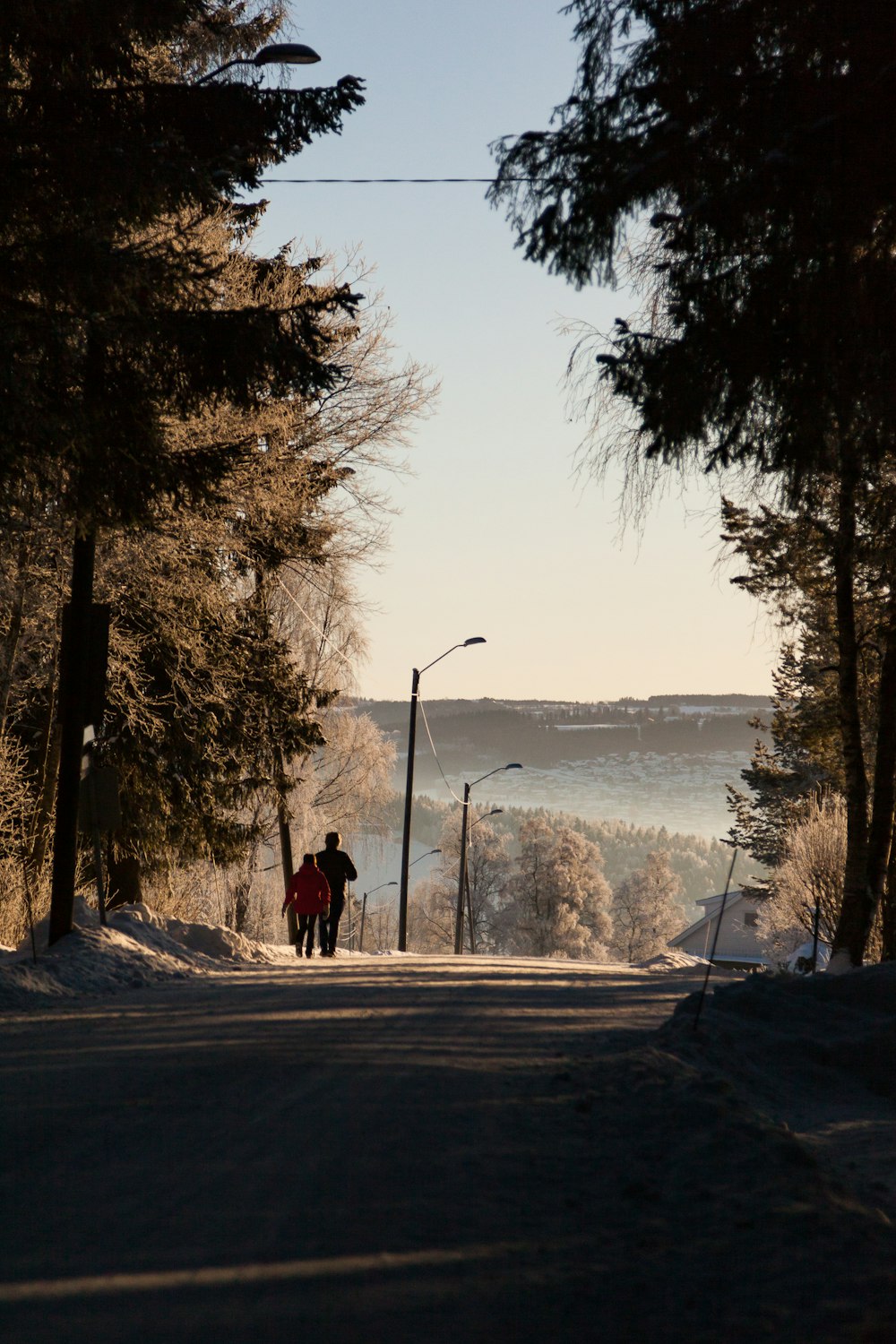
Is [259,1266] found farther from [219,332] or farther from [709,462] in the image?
[219,332]

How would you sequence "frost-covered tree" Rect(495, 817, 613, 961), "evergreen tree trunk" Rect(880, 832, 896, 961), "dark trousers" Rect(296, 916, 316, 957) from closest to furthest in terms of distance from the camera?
"dark trousers" Rect(296, 916, 316, 957)
"evergreen tree trunk" Rect(880, 832, 896, 961)
"frost-covered tree" Rect(495, 817, 613, 961)

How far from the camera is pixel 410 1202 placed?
4.48 metres

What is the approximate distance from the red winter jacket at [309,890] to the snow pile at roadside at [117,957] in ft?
2.90

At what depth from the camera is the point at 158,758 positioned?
21422 millimetres

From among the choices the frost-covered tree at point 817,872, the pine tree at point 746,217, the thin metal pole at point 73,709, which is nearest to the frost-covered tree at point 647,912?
the frost-covered tree at point 817,872

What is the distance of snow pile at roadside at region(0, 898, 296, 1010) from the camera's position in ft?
35.0

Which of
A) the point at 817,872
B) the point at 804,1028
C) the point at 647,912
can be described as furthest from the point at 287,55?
the point at 647,912

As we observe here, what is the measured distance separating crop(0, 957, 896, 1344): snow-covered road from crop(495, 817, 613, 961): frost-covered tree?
88.7m

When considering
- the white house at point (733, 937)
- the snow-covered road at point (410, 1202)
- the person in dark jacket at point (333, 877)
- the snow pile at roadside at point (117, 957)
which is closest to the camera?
the snow-covered road at point (410, 1202)

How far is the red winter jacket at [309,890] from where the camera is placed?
57.5 ft

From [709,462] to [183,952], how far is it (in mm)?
8957

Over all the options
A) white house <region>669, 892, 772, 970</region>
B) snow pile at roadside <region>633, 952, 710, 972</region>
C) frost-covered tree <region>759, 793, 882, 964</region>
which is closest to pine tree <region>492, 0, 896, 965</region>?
snow pile at roadside <region>633, 952, 710, 972</region>

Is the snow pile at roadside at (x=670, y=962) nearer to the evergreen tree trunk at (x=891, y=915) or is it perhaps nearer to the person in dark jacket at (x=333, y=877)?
the evergreen tree trunk at (x=891, y=915)

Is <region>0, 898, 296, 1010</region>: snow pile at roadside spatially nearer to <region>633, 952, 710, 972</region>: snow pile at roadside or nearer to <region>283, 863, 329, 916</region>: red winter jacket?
<region>283, 863, 329, 916</region>: red winter jacket
